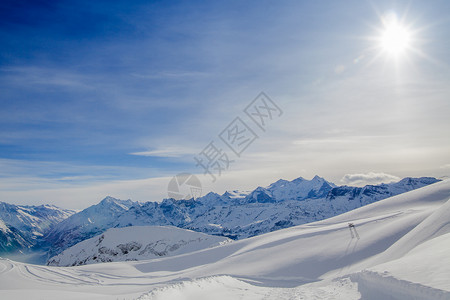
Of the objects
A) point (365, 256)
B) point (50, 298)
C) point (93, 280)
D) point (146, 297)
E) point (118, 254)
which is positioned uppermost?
point (146, 297)

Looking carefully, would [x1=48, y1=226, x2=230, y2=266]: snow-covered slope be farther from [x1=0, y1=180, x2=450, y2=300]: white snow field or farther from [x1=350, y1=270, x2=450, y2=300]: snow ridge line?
[x1=350, y1=270, x2=450, y2=300]: snow ridge line

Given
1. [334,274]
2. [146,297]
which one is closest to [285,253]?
[334,274]

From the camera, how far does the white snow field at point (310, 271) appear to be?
11320 millimetres

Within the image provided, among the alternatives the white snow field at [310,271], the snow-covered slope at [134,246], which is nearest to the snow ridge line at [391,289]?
the white snow field at [310,271]

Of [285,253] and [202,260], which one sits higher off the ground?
[285,253]

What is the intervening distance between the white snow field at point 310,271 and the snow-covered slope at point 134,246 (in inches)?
1485

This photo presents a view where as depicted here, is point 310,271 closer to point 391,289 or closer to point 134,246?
point 391,289

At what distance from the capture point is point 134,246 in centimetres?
8938

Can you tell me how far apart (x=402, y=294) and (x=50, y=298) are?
876 inches

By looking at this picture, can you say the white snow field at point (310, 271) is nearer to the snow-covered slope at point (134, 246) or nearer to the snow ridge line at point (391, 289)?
the snow ridge line at point (391, 289)

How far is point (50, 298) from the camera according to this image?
19.0m

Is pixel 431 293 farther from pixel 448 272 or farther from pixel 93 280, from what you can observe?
pixel 93 280

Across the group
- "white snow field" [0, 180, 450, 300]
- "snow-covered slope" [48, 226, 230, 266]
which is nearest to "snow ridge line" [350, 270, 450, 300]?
"white snow field" [0, 180, 450, 300]

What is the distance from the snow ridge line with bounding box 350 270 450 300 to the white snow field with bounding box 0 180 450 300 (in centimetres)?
3
